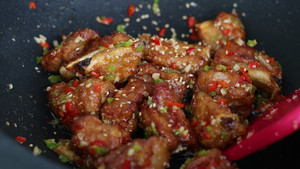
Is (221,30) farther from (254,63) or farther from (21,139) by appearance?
(21,139)

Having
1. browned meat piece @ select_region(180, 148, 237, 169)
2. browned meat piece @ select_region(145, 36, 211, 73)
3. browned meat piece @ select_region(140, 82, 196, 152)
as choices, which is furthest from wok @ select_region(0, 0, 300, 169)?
browned meat piece @ select_region(145, 36, 211, 73)

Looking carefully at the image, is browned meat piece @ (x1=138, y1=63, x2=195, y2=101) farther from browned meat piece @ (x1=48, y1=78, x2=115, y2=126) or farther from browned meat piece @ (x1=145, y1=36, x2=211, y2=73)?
browned meat piece @ (x1=48, y1=78, x2=115, y2=126)

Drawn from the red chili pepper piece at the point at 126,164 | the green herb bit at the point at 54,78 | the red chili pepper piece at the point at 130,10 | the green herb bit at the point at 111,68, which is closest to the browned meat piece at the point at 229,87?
the green herb bit at the point at 111,68

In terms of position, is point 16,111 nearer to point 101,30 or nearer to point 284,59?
point 101,30

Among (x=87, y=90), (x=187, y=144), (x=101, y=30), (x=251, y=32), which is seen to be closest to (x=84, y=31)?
(x=101, y=30)

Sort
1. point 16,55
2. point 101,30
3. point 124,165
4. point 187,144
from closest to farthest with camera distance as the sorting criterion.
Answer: point 124,165 → point 187,144 → point 16,55 → point 101,30

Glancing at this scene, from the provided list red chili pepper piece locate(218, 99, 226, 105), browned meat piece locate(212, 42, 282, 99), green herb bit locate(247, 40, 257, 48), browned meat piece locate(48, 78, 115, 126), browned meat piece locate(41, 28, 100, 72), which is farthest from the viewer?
green herb bit locate(247, 40, 257, 48)
